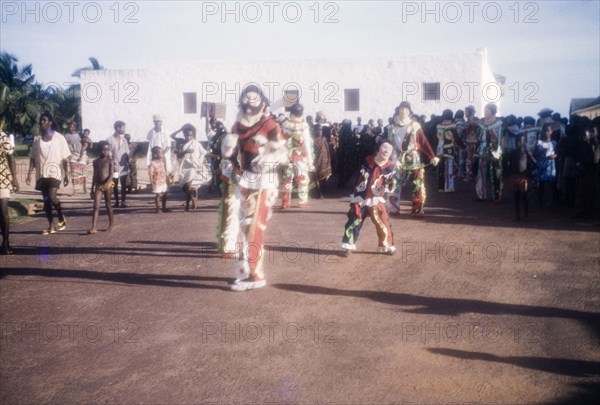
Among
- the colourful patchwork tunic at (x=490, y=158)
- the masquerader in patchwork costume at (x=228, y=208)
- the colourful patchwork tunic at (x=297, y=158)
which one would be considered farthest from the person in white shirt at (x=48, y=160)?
the colourful patchwork tunic at (x=490, y=158)

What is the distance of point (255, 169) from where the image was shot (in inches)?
248

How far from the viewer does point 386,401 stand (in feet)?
12.7

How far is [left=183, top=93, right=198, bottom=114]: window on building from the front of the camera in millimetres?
33219

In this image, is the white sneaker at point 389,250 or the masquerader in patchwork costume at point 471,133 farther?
the masquerader in patchwork costume at point 471,133

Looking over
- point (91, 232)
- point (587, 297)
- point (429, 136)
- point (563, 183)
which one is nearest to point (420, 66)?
point (429, 136)

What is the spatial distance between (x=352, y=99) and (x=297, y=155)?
67.2 feet

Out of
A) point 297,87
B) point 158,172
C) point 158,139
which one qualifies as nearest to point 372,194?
point 158,172

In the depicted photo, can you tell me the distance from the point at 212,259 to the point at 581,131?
691 cm

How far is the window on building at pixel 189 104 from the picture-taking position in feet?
109

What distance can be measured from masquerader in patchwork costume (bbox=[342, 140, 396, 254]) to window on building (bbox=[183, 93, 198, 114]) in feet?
88.0

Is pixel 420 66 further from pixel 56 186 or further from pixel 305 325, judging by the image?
pixel 305 325

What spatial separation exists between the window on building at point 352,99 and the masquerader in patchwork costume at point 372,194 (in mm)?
24639

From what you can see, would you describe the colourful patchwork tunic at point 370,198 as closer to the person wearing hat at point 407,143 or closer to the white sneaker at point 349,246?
the white sneaker at point 349,246

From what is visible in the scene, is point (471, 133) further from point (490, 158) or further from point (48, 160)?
point (48, 160)
